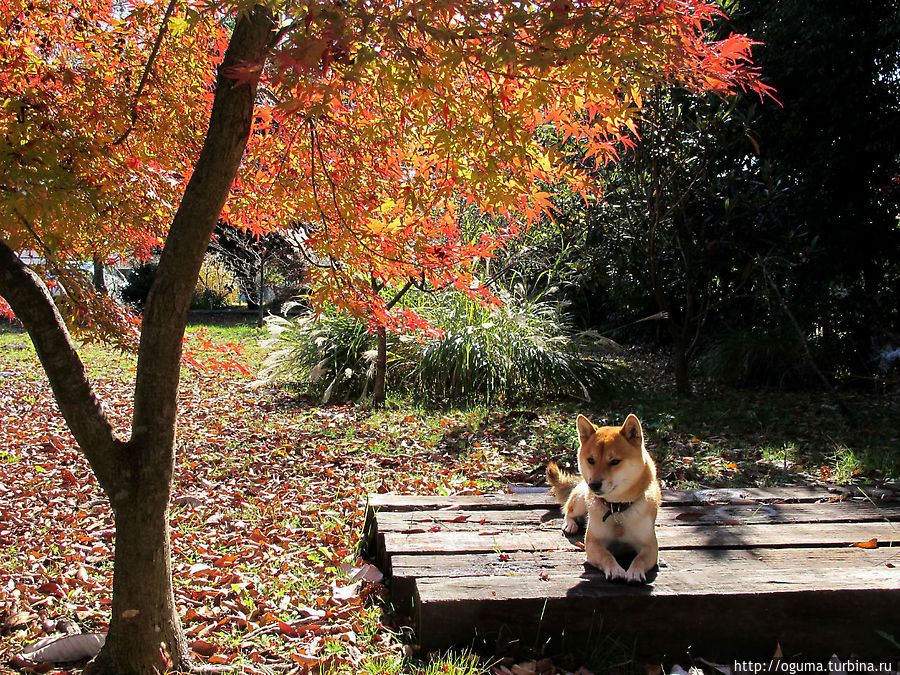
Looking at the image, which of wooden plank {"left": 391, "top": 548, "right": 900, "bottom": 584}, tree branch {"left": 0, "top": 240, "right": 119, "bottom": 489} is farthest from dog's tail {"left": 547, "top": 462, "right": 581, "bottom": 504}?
tree branch {"left": 0, "top": 240, "right": 119, "bottom": 489}

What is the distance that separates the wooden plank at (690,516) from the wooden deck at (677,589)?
0.03m

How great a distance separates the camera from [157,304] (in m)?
2.26

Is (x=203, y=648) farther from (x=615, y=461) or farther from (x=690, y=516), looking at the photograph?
(x=690, y=516)

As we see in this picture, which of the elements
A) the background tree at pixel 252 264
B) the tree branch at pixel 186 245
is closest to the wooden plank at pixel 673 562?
the tree branch at pixel 186 245

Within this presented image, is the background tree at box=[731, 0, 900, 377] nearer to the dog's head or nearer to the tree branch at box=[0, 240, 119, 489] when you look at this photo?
the dog's head

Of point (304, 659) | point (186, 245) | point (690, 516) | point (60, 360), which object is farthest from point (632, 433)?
point (60, 360)

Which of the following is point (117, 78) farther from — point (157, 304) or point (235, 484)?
point (235, 484)

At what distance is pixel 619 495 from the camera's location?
2.52 m

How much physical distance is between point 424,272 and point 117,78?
5.66 ft

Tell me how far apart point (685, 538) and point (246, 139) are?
8.29 feet

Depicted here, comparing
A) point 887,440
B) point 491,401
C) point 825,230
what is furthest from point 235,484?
point 825,230

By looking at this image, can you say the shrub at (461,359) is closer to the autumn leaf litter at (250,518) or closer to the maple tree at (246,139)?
the autumn leaf litter at (250,518)

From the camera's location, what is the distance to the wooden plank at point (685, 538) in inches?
118

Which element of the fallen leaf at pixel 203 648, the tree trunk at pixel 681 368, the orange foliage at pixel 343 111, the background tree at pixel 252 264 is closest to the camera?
the orange foliage at pixel 343 111
